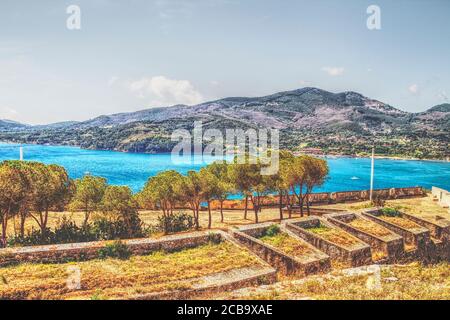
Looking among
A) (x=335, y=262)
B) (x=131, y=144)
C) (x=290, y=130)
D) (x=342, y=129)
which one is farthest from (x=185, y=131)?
(x=335, y=262)

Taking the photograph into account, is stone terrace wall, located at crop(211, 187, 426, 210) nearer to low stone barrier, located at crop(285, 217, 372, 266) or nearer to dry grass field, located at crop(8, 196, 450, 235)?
dry grass field, located at crop(8, 196, 450, 235)

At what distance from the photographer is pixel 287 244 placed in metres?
15.3

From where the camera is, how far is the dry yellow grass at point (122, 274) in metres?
9.81

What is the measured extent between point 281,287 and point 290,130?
606 feet

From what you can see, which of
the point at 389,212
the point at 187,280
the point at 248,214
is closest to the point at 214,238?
the point at 187,280

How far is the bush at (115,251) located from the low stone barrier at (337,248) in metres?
7.45

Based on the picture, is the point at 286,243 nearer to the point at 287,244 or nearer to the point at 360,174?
the point at 287,244

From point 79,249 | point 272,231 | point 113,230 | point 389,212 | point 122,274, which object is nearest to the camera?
point 122,274

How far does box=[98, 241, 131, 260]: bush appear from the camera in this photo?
41.3 ft

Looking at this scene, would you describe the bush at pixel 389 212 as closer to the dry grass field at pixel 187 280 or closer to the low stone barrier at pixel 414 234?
the low stone barrier at pixel 414 234

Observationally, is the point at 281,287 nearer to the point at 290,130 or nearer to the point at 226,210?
the point at 226,210

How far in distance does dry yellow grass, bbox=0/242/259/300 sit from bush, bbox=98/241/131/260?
0.87 feet

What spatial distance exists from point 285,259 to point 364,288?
462cm

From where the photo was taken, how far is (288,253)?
14281 millimetres
